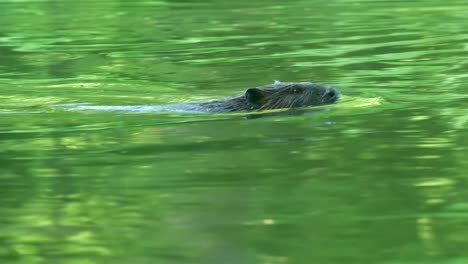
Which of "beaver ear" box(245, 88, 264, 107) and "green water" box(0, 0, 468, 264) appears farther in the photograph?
"beaver ear" box(245, 88, 264, 107)

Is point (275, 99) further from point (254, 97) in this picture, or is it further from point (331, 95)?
point (331, 95)

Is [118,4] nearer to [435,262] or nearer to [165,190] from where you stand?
[165,190]

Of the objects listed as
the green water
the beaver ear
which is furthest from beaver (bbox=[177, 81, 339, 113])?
the green water

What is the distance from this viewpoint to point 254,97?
25.8 ft

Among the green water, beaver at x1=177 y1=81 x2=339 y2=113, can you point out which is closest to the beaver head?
beaver at x1=177 y1=81 x2=339 y2=113

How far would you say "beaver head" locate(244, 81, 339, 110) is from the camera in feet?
25.8

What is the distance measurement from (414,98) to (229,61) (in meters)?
3.43

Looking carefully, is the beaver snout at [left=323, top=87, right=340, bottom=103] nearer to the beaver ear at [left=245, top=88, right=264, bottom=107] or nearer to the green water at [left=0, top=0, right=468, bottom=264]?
the green water at [left=0, top=0, right=468, bottom=264]

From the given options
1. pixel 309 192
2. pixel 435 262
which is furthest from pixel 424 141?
pixel 435 262

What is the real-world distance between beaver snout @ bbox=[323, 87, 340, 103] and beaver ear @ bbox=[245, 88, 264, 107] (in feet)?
1.55

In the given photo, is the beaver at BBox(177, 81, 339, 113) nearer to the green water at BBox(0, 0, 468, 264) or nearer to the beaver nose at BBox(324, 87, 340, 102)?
the beaver nose at BBox(324, 87, 340, 102)

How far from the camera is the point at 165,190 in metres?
5.08

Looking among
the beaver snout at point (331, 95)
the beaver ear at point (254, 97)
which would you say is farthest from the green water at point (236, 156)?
the beaver ear at point (254, 97)

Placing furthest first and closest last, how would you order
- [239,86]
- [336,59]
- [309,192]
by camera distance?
1. [336,59]
2. [239,86]
3. [309,192]
